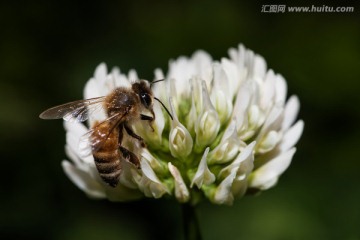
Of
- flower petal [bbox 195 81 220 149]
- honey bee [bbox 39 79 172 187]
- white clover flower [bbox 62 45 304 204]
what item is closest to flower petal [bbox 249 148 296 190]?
white clover flower [bbox 62 45 304 204]

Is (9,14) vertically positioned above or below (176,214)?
above

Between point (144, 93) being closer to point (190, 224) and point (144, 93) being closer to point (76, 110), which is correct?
point (76, 110)

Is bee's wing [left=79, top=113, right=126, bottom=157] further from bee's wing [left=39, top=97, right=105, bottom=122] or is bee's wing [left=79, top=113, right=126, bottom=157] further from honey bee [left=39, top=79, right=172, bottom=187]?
bee's wing [left=39, top=97, right=105, bottom=122]

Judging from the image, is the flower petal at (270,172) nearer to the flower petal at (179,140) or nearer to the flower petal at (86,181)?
the flower petal at (179,140)

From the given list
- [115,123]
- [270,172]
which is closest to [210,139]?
[270,172]

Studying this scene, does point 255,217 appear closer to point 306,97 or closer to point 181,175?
point 306,97

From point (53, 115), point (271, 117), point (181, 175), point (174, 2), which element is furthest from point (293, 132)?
point (174, 2)

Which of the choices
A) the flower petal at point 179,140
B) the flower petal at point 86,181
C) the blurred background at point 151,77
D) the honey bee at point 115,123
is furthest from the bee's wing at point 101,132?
the blurred background at point 151,77
